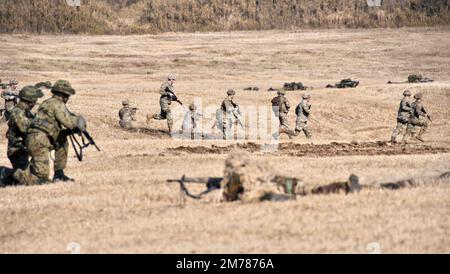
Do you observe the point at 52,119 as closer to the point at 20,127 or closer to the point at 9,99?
the point at 20,127

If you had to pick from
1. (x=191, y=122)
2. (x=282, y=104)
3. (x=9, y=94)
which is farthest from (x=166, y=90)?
(x=9, y=94)

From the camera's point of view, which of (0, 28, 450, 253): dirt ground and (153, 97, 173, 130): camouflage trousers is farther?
(153, 97, 173, 130): camouflage trousers

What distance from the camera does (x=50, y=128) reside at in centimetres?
1564

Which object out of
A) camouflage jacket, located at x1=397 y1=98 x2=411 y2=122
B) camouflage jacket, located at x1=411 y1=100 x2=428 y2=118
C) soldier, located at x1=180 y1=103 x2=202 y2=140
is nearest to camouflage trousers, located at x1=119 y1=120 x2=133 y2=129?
soldier, located at x1=180 y1=103 x2=202 y2=140

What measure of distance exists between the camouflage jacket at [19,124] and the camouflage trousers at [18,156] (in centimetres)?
6

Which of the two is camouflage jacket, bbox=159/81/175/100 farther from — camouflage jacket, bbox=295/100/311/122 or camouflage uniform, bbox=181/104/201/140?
camouflage jacket, bbox=295/100/311/122

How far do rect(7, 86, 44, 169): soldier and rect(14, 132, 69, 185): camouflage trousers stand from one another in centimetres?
20

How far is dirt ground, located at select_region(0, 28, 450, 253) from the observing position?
10.5 m

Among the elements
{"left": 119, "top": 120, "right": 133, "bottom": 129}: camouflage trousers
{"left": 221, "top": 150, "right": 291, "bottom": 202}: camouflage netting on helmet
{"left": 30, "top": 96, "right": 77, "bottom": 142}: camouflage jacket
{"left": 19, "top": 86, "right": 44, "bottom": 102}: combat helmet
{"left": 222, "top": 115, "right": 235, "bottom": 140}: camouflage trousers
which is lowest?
{"left": 119, "top": 120, "right": 133, "bottom": 129}: camouflage trousers

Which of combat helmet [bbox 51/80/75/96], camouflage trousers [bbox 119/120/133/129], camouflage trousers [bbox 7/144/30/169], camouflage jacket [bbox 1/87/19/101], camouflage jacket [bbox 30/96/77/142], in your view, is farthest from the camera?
camouflage trousers [bbox 119/120/133/129]

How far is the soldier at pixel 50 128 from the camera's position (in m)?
15.6

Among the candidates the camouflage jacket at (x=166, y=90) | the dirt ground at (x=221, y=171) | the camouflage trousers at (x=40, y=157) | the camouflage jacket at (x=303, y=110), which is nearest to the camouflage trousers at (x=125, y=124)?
the dirt ground at (x=221, y=171)

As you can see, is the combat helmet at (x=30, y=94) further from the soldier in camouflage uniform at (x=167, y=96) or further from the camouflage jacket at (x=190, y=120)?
the camouflage jacket at (x=190, y=120)
